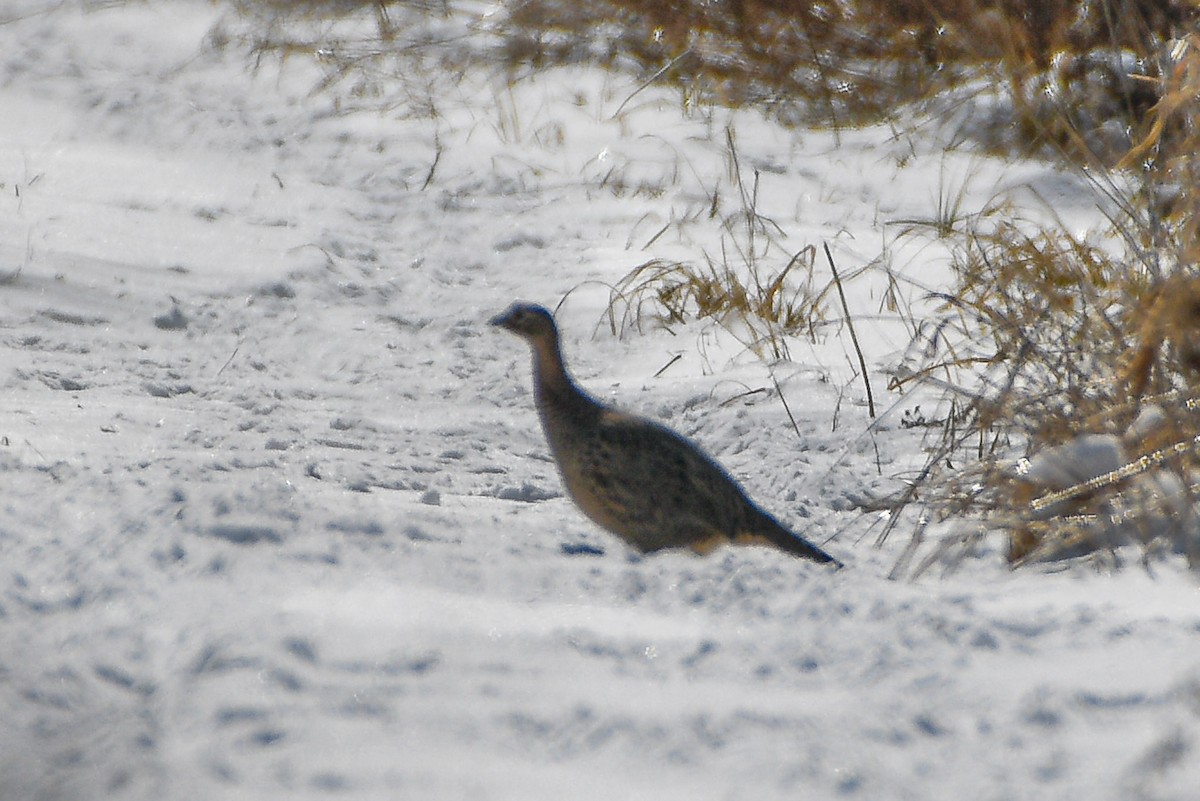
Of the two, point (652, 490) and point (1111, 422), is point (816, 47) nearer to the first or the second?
point (652, 490)

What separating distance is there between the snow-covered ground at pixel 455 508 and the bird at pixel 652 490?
4.2 inches

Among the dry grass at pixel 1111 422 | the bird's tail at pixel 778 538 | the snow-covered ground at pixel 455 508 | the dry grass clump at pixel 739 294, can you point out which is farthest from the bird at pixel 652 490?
the dry grass clump at pixel 739 294

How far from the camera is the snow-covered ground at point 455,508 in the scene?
1716 millimetres

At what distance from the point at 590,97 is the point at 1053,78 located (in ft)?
6.89

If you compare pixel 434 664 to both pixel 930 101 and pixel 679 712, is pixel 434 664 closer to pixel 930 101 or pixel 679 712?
pixel 679 712

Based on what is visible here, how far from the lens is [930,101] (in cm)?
599

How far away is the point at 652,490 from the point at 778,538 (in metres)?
0.27

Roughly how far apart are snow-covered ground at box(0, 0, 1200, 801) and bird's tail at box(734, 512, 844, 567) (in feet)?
0.27

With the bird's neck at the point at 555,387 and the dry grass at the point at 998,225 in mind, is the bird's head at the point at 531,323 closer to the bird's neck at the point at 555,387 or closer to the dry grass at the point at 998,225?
the bird's neck at the point at 555,387

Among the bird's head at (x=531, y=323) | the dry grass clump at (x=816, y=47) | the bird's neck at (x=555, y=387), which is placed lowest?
the bird's neck at (x=555, y=387)

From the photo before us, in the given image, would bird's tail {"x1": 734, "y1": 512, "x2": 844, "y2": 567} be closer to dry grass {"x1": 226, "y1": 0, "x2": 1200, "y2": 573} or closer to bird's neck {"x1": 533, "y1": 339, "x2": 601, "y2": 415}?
dry grass {"x1": 226, "y1": 0, "x2": 1200, "y2": 573}

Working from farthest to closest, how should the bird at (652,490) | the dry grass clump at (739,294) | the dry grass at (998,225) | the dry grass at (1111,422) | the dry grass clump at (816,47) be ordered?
1. the dry grass clump at (816,47)
2. the dry grass clump at (739,294)
3. the bird at (652,490)
4. the dry grass at (998,225)
5. the dry grass at (1111,422)

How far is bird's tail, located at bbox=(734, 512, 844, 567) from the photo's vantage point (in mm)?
2723

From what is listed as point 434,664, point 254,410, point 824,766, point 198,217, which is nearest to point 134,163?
point 198,217
